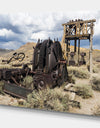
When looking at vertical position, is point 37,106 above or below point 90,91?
below

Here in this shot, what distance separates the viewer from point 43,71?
5238 mm

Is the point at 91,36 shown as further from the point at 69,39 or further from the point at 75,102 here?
the point at 75,102

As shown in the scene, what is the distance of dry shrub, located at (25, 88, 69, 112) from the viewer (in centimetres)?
359

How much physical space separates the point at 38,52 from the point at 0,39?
1.71 m

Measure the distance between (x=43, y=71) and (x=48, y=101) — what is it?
1.75 meters

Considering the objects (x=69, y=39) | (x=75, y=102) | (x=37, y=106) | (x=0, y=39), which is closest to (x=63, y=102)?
(x=75, y=102)

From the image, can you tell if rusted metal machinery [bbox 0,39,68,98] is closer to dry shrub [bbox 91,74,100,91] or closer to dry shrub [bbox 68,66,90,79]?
dry shrub [bbox 68,66,90,79]

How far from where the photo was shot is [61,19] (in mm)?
4375

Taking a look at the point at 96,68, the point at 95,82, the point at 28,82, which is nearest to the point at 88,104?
the point at 95,82

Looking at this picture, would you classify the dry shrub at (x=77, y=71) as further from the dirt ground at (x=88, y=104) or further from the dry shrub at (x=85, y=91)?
the dirt ground at (x=88, y=104)

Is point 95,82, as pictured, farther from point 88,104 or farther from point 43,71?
point 43,71

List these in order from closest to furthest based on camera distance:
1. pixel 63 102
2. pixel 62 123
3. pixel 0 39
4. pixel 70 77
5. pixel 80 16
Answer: pixel 62 123
pixel 63 102
pixel 80 16
pixel 0 39
pixel 70 77

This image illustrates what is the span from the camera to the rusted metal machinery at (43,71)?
475 cm

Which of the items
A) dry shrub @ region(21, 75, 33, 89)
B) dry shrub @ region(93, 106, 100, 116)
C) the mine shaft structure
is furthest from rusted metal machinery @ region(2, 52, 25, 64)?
dry shrub @ region(93, 106, 100, 116)
